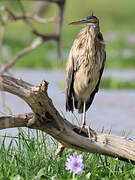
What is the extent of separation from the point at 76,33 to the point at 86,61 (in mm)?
15327

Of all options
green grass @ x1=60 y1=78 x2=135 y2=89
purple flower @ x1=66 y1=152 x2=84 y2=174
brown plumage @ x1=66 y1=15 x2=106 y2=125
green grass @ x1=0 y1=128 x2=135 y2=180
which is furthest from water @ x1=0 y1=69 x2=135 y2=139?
purple flower @ x1=66 y1=152 x2=84 y2=174

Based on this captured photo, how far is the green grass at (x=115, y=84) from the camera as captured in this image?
10953 millimetres

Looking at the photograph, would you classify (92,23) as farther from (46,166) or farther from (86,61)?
(46,166)

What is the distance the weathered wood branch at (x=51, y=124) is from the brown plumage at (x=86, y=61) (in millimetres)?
638

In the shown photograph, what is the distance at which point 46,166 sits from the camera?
4496 mm

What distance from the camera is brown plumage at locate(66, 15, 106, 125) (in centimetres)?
508

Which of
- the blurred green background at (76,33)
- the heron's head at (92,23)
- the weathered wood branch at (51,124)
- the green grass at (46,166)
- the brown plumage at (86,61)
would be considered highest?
the blurred green background at (76,33)

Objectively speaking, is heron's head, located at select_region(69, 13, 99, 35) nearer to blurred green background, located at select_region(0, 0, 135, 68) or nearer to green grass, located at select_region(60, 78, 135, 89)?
blurred green background, located at select_region(0, 0, 135, 68)

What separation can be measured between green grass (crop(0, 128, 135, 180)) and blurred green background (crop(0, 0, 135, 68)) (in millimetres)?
2714

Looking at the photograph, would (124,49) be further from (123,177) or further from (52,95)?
(123,177)

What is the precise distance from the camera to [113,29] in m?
21.4

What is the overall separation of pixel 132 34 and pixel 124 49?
149 inches

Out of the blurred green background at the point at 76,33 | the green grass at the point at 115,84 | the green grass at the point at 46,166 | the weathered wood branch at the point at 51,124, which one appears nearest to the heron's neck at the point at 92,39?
the weathered wood branch at the point at 51,124

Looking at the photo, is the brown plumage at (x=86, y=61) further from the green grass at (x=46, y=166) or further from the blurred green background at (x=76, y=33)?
the blurred green background at (x=76, y=33)
